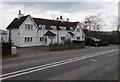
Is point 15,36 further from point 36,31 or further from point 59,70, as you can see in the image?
point 59,70

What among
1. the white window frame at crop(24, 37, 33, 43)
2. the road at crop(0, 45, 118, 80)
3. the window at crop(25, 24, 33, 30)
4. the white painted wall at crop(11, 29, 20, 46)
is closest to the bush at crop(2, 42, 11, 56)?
the road at crop(0, 45, 118, 80)

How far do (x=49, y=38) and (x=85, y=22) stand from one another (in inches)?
1269

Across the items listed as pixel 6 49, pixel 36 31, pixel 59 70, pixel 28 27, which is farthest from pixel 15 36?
pixel 59 70

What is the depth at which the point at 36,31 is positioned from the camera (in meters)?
32.1

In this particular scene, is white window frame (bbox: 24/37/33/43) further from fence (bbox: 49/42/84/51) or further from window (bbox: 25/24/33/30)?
fence (bbox: 49/42/84/51)

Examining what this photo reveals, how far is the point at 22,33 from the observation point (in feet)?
96.6

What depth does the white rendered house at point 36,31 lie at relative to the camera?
29.7 m

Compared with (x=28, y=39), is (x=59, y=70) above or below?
below

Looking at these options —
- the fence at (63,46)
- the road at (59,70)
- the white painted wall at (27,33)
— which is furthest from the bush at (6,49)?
the white painted wall at (27,33)

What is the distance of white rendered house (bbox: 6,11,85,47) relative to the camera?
97.3 feet

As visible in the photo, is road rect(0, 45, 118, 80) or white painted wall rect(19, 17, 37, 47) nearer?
road rect(0, 45, 118, 80)

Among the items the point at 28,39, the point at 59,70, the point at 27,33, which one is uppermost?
the point at 27,33

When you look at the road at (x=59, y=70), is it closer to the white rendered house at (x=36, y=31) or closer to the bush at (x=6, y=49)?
the bush at (x=6, y=49)

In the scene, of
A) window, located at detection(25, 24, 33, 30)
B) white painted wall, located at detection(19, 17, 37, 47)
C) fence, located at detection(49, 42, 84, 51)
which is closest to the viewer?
fence, located at detection(49, 42, 84, 51)
